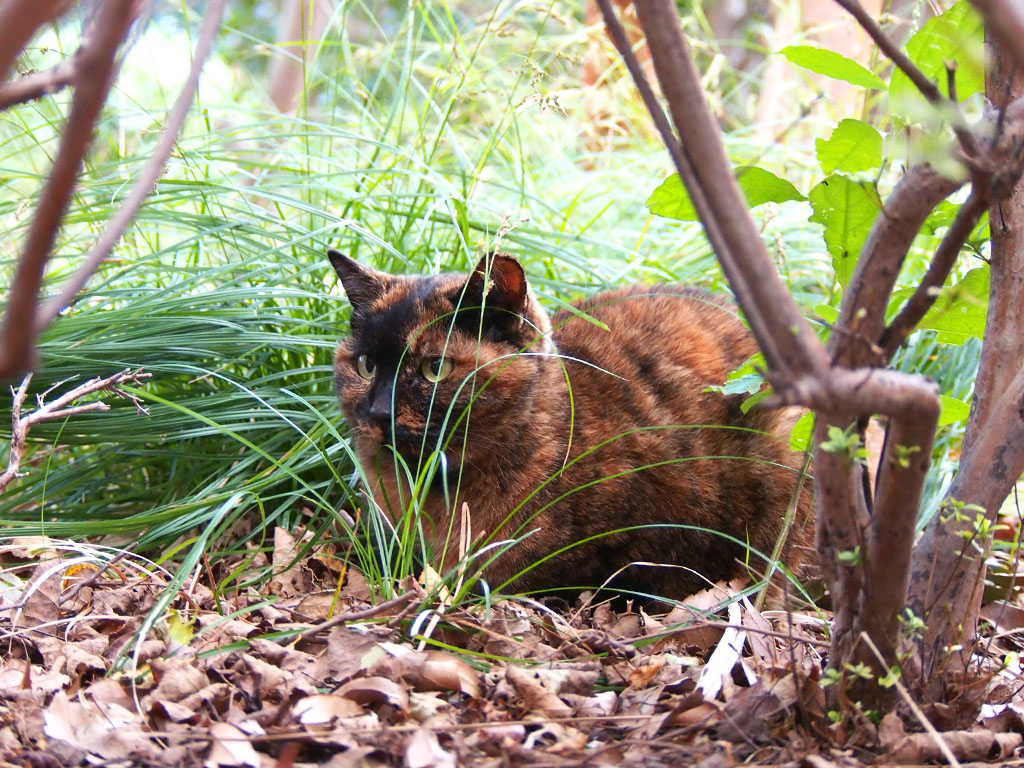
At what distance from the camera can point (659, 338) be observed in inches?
106

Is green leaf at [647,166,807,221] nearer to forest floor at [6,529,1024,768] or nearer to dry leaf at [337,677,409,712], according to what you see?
forest floor at [6,529,1024,768]

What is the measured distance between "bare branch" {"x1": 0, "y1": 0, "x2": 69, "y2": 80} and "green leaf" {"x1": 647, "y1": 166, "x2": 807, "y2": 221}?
0.96 metres

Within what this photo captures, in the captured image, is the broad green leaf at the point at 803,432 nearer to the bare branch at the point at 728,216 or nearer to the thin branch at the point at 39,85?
the bare branch at the point at 728,216

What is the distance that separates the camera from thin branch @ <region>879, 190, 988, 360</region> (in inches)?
45.3

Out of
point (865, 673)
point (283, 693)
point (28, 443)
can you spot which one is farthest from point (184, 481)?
point (865, 673)

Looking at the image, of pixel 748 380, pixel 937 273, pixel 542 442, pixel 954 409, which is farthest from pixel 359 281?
pixel 937 273

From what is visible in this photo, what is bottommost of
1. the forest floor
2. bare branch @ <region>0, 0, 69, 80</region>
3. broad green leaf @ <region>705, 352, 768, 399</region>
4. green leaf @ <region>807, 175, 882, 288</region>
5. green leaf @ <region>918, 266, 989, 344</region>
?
the forest floor

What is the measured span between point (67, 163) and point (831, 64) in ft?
3.57

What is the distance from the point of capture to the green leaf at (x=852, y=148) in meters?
1.43

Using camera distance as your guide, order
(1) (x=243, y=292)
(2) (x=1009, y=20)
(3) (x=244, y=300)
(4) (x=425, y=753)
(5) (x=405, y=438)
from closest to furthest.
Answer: (2) (x=1009, y=20)
(4) (x=425, y=753)
(5) (x=405, y=438)
(1) (x=243, y=292)
(3) (x=244, y=300)

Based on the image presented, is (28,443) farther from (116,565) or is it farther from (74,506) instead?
(116,565)

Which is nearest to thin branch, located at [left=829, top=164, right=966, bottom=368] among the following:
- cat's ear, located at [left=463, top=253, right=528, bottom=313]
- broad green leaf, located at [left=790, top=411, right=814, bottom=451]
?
broad green leaf, located at [left=790, top=411, right=814, bottom=451]

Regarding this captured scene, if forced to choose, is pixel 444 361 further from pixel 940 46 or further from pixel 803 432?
pixel 940 46

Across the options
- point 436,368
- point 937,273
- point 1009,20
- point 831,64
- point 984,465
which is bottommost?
point 984,465
